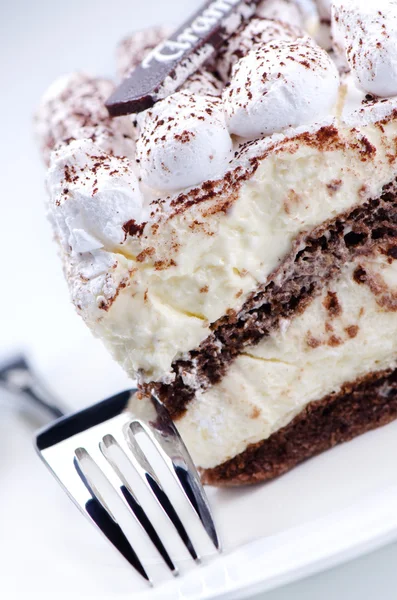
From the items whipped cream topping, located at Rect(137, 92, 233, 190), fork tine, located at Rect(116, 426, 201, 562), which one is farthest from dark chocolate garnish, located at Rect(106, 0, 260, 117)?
fork tine, located at Rect(116, 426, 201, 562)

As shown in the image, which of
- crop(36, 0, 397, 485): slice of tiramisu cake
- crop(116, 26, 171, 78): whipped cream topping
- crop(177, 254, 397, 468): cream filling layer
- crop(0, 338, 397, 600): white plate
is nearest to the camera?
crop(0, 338, 397, 600): white plate

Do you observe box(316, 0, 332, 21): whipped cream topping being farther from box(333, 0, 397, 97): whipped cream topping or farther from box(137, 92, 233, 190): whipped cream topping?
box(137, 92, 233, 190): whipped cream topping

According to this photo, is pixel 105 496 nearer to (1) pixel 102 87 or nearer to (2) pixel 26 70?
(1) pixel 102 87

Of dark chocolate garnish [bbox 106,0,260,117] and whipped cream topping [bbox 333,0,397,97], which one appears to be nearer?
whipped cream topping [bbox 333,0,397,97]

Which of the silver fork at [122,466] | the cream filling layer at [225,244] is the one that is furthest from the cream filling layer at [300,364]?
the cream filling layer at [225,244]

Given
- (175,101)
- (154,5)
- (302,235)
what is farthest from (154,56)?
(154,5)

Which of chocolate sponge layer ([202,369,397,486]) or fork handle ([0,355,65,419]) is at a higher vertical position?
fork handle ([0,355,65,419])

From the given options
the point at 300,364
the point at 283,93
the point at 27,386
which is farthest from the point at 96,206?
the point at 27,386
